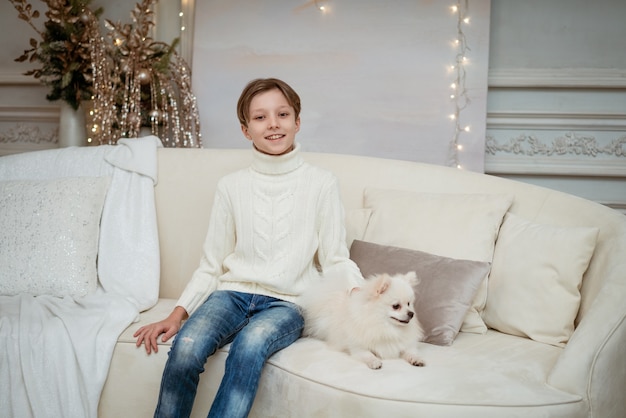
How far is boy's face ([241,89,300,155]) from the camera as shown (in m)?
1.86

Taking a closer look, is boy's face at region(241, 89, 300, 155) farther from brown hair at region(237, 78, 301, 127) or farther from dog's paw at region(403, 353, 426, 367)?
dog's paw at region(403, 353, 426, 367)

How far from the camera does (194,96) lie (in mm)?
3090

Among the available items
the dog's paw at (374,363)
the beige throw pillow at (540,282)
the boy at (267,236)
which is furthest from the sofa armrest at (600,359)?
the boy at (267,236)

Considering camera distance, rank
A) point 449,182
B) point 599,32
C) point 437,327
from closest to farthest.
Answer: point 437,327 < point 449,182 < point 599,32

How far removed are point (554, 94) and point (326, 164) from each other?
4.20 feet

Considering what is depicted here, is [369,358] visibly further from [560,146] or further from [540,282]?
[560,146]

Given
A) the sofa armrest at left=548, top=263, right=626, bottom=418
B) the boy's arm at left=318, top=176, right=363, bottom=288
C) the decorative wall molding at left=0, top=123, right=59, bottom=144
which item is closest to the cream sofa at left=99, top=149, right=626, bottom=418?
the sofa armrest at left=548, top=263, right=626, bottom=418

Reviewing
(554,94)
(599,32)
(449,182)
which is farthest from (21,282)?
(599,32)

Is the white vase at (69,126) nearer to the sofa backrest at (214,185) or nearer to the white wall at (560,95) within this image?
the sofa backrest at (214,185)

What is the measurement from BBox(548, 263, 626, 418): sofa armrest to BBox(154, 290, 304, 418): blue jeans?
670 millimetres

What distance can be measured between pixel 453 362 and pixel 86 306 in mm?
1135

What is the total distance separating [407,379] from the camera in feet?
4.66

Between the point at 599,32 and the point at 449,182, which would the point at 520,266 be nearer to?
the point at 449,182

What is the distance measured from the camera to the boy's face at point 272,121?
6.09ft
